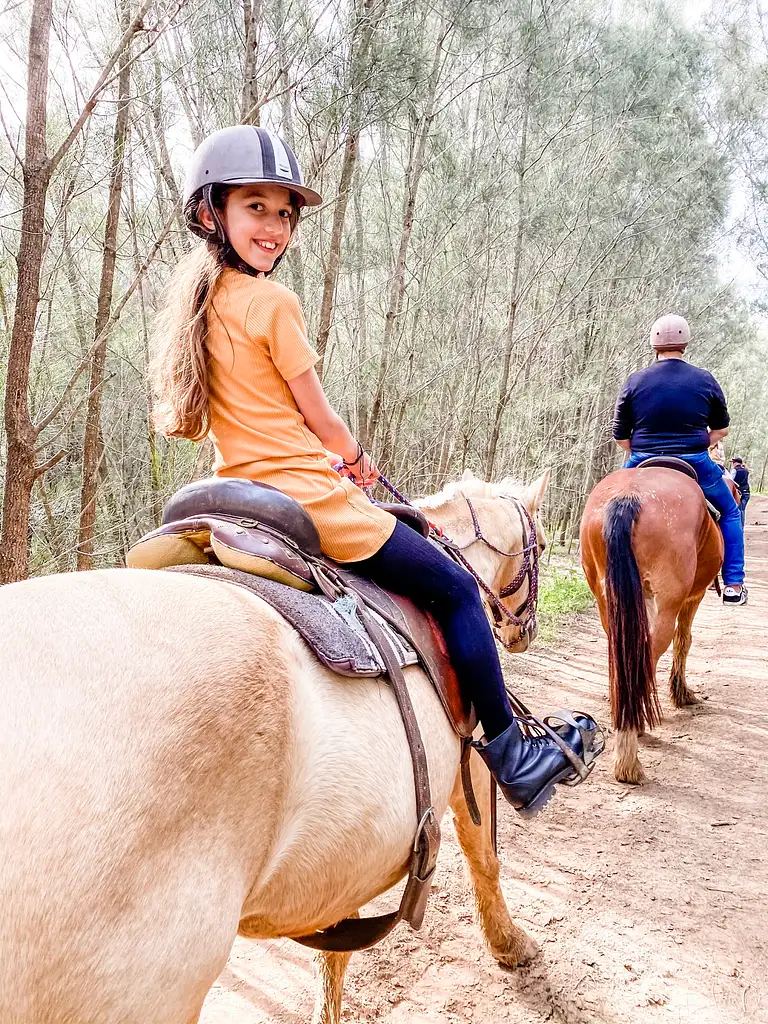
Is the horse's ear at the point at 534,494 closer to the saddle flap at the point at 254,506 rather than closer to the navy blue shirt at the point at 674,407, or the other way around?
the saddle flap at the point at 254,506

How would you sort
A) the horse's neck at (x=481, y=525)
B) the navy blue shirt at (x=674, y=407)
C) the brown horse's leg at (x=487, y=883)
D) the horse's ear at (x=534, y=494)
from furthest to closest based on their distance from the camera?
the navy blue shirt at (x=674, y=407) < the horse's ear at (x=534, y=494) < the horse's neck at (x=481, y=525) < the brown horse's leg at (x=487, y=883)

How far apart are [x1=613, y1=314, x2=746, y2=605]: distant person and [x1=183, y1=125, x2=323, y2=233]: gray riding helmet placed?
4011 millimetres

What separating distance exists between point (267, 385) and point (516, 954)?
8.68 ft

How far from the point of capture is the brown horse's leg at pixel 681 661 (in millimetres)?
5633

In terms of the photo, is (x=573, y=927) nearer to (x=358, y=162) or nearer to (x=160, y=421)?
(x=160, y=421)

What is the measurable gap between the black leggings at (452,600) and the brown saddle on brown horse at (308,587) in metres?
0.10

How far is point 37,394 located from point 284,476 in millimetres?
6165

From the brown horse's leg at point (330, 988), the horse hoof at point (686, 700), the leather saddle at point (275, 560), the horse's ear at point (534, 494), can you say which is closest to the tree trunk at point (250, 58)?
the horse's ear at point (534, 494)

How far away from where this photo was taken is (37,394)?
693 cm

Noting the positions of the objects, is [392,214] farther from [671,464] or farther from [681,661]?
[681,661]

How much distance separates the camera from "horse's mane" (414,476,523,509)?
10.2ft

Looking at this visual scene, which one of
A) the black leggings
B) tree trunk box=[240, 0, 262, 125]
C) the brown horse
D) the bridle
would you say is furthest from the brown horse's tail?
tree trunk box=[240, 0, 262, 125]

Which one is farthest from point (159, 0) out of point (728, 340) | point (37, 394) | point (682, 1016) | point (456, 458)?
point (728, 340)

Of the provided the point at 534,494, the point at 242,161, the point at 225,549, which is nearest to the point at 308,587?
the point at 225,549
